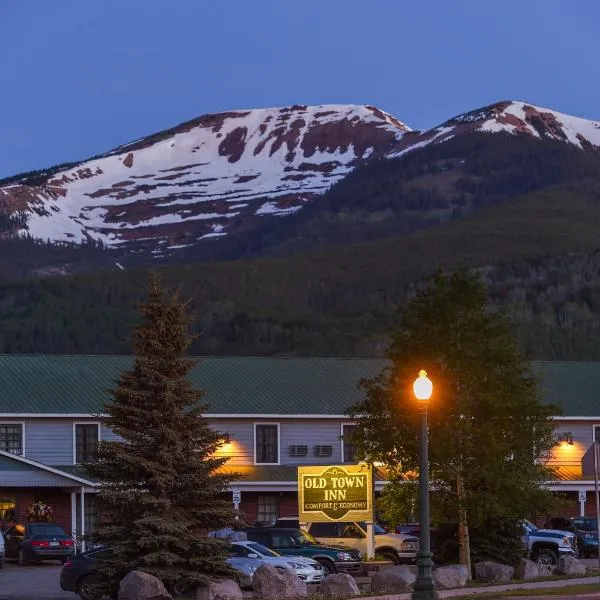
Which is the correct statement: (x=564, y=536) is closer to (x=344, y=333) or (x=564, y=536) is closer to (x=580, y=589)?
(x=580, y=589)

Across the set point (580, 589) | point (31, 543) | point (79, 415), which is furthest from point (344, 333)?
point (580, 589)

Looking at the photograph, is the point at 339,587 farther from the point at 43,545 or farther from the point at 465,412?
the point at 43,545

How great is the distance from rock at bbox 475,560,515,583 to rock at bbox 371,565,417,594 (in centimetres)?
284

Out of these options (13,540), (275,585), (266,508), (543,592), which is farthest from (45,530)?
(543,592)

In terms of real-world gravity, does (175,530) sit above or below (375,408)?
below

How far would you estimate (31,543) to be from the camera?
149ft

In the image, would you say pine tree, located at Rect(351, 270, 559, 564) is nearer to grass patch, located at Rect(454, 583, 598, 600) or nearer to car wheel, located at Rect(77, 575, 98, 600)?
grass patch, located at Rect(454, 583, 598, 600)

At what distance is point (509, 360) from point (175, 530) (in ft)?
35.9

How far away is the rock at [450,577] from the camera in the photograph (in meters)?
32.2

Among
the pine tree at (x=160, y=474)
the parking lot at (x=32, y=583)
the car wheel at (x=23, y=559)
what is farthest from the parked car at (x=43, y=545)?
the pine tree at (x=160, y=474)

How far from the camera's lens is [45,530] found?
152 ft

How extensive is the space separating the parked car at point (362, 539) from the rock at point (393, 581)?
821cm

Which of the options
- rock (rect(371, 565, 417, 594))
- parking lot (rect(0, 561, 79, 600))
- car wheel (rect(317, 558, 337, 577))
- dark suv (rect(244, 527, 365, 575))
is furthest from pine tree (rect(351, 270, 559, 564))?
parking lot (rect(0, 561, 79, 600))

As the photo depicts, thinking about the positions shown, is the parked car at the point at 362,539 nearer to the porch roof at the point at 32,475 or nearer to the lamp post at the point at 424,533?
the porch roof at the point at 32,475
